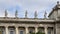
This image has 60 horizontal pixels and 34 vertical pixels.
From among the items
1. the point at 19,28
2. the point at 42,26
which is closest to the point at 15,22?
the point at 19,28

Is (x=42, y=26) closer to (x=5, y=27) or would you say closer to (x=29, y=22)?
(x=29, y=22)

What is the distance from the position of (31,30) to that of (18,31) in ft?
11.9

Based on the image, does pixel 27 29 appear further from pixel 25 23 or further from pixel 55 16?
pixel 55 16

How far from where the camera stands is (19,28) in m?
79.3

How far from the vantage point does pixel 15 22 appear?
256 feet

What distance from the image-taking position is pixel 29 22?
257 feet

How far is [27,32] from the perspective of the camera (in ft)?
257

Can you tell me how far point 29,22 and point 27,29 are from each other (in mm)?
2024

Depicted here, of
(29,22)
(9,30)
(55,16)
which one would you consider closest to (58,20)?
(55,16)

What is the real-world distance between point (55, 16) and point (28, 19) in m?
7.44

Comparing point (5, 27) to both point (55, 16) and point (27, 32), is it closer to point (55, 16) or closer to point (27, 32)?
point (27, 32)

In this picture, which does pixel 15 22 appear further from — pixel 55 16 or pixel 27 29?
pixel 55 16

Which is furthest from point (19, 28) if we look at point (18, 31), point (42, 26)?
point (42, 26)

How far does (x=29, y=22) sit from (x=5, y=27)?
6.70m
